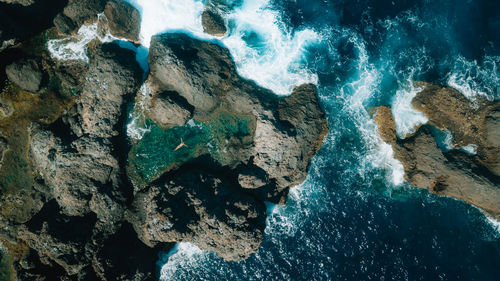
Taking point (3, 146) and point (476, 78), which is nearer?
point (3, 146)

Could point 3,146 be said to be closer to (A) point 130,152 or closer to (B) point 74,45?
(A) point 130,152

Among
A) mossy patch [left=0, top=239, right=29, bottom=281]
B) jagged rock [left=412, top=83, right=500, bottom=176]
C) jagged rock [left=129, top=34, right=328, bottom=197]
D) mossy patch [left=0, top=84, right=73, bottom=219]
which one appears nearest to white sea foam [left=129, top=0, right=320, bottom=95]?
jagged rock [left=129, top=34, right=328, bottom=197]

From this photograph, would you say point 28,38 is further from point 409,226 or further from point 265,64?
point 409,226

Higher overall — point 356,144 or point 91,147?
point 356,144

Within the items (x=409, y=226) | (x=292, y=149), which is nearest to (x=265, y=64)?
(x=292, y=149)

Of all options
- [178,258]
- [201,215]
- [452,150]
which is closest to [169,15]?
[201,215]

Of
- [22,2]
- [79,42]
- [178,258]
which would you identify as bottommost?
[178,258]

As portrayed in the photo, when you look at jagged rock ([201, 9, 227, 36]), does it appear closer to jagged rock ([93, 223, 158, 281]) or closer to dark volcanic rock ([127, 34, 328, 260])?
dark volcanic rock ([127, 34, 328, 260])
